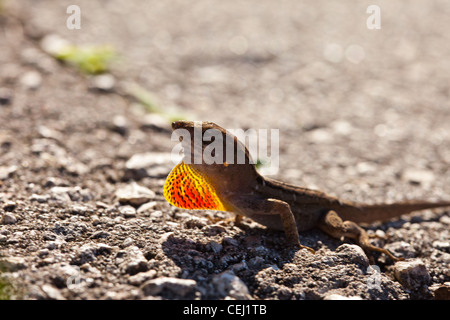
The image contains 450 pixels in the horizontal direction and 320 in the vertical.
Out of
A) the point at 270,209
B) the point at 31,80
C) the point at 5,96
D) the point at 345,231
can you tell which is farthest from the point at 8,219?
the point at 31,80

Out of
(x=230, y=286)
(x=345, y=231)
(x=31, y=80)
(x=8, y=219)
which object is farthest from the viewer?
(x=31, y=80)

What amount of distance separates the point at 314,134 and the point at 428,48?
18.3 ft

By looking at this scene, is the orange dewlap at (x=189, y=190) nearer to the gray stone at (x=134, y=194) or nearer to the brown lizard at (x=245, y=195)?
the brown lizard at (x=245, y=195)

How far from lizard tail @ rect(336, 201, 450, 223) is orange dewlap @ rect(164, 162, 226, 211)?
1.50 meters

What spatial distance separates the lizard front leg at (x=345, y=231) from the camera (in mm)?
4512

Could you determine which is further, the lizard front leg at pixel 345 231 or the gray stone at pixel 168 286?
the lizard front leg at pixel 345 231

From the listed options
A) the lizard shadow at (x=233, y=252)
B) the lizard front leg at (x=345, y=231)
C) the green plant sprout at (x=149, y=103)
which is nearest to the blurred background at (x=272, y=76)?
the green plant sprout at (x=149, y=103)

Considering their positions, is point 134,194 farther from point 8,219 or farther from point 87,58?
point 87,58

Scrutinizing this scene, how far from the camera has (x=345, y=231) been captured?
179 inches

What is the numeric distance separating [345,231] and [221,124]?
134 inches

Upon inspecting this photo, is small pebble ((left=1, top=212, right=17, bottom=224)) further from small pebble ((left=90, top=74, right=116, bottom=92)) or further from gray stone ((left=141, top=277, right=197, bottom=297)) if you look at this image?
small pebble ((left=90, top=74, right=116, bottom=92))

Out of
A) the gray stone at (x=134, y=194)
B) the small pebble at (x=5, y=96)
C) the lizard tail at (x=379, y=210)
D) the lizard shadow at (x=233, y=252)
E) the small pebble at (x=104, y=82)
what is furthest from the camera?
the small pebble at (x=104, y=82)

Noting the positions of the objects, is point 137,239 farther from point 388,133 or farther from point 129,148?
point 388,133

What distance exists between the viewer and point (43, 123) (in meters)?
6.22
